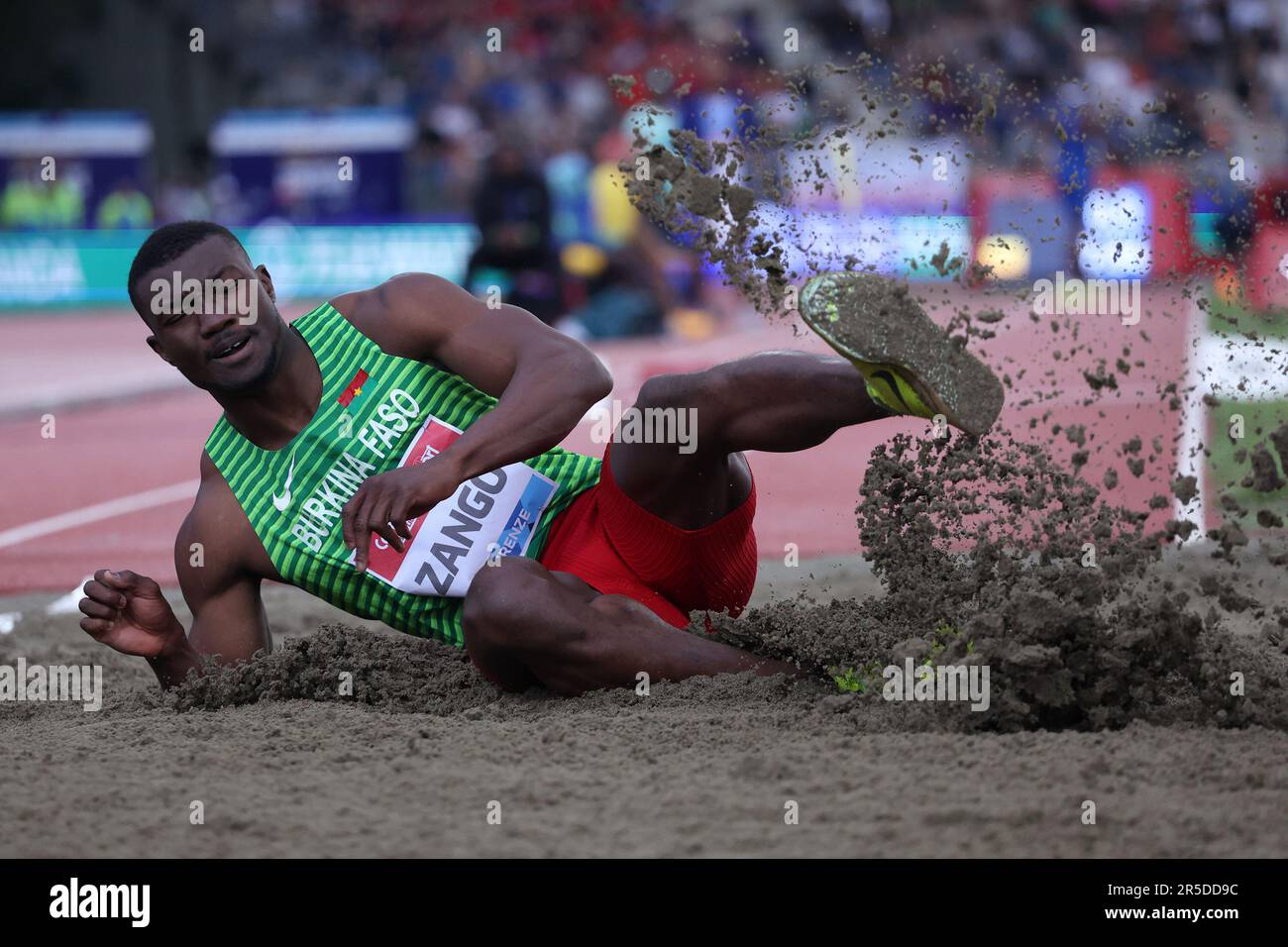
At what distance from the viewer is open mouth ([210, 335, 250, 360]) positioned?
3.28m

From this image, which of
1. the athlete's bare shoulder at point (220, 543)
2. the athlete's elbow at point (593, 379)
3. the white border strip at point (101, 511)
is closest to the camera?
the athlete's elbow at point (593, 379)

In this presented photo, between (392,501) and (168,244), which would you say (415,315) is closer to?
(168,244)

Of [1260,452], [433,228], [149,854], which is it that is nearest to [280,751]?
[149,854]

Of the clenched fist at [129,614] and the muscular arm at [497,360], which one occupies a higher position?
the muscular arm at [497,360]

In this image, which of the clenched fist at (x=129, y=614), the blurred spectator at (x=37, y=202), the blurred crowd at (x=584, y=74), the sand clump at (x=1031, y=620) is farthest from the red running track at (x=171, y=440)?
the blurred spectator at (x=37, y=202)

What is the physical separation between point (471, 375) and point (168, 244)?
73 centimetres

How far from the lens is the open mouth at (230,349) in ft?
10.7

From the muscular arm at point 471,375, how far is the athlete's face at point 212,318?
12.6 inches

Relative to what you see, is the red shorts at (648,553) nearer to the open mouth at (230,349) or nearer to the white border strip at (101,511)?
the open mouth at (230,349)

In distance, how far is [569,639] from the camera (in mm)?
3182

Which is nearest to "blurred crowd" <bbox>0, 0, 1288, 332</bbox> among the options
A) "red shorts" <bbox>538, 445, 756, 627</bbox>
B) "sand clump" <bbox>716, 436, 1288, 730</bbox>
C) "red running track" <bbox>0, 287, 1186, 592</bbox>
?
"red running track" <bbox>0, 287, 1186, 592</bbox>

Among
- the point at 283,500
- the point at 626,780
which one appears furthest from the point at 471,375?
the point at 626,780

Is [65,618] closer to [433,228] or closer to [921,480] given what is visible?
[921,480]

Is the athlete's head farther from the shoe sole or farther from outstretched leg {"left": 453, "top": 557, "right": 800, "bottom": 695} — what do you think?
the shoe sole
